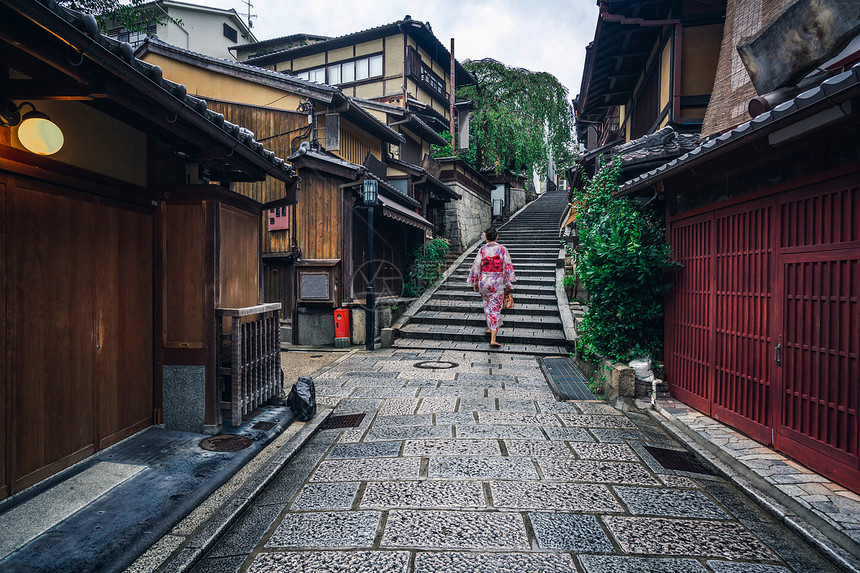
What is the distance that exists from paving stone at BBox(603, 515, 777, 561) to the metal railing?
13.2 feet

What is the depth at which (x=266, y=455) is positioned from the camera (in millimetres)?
4855

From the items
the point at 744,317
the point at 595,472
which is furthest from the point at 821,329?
the point at 595,472

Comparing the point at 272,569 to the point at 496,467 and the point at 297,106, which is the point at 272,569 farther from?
the point at 297,106

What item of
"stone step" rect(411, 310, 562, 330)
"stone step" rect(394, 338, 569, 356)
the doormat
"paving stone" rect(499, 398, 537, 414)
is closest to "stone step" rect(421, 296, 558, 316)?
"stone step" rect(411, 310, 562, 330)

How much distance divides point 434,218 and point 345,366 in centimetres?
1393

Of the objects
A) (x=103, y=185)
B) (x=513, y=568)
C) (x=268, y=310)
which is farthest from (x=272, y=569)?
(x=103, y=185)

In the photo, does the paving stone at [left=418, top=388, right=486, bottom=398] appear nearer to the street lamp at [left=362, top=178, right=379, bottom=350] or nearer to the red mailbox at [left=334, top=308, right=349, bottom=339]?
the street lamp at [left=362, top=178, right=379, bottom=350]

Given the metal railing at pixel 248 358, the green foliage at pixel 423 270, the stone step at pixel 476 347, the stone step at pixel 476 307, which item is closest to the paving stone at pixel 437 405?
the metal railing at pixel 248 358

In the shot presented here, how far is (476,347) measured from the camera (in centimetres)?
1110

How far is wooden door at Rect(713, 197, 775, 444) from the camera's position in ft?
15.8

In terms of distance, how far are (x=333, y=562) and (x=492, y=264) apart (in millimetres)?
8594

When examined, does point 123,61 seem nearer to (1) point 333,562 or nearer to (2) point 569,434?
(1) point 333,562

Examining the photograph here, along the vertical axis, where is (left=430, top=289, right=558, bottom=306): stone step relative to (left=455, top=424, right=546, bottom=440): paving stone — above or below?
above

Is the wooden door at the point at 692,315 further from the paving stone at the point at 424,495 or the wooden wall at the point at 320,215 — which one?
the wooden wall at the point at 320,215
